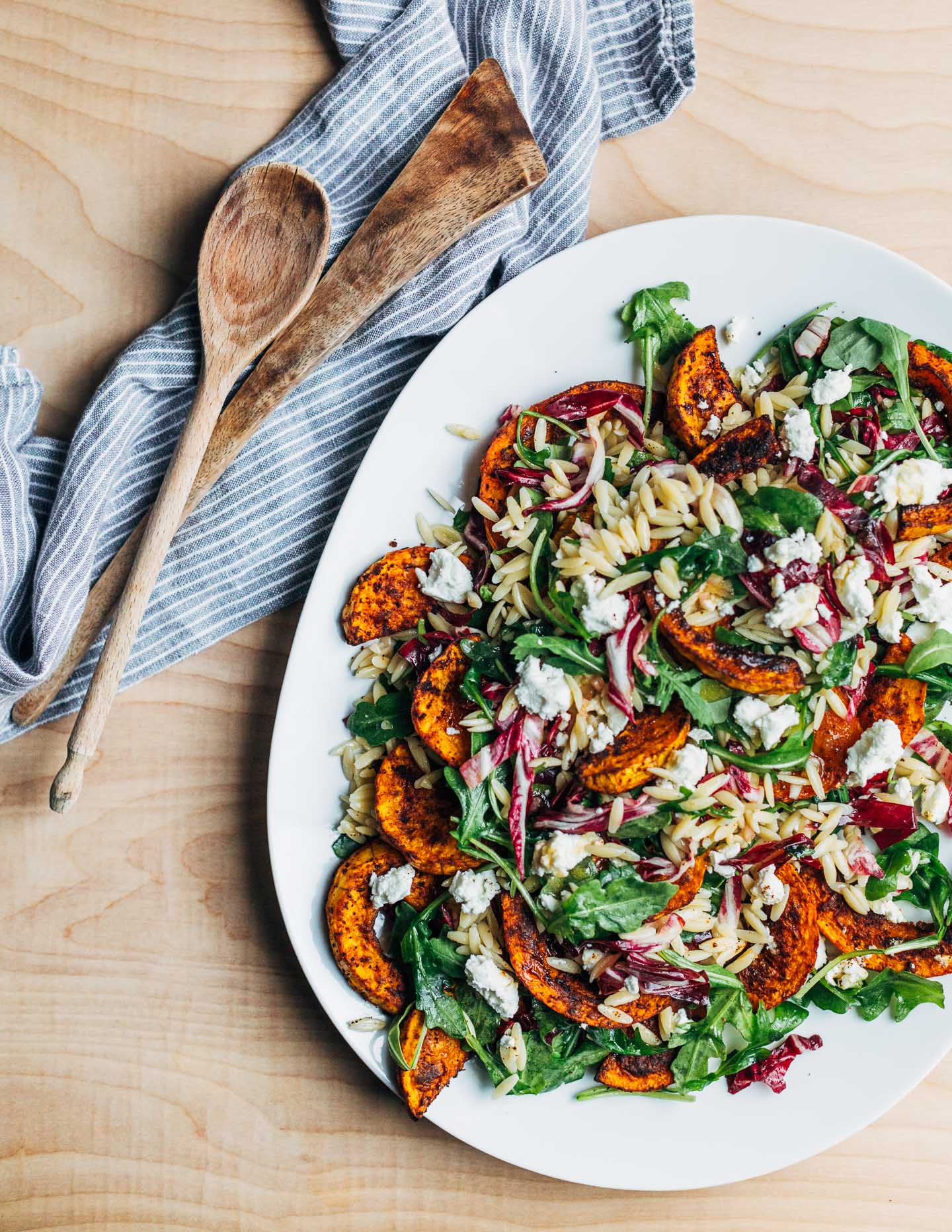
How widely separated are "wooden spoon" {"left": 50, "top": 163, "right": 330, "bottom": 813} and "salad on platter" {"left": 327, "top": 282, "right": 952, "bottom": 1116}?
35 cm

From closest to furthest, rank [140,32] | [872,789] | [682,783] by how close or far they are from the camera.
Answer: [682,783], [872,789], [140,32]

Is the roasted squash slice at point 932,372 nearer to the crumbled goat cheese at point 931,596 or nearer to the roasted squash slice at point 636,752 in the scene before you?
the crumbled goat cheese at point 931,596

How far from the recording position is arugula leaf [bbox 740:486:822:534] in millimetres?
1320

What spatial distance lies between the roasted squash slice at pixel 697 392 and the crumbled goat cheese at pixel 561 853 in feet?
2.21

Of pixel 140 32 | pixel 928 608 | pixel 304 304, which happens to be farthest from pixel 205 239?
pixel 928 608

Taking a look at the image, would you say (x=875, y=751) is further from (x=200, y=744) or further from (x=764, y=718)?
(x=200, y=744)

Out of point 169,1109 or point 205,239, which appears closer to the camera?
point 205,239

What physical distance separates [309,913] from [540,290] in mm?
1167

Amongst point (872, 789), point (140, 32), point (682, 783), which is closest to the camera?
point (682, 783)

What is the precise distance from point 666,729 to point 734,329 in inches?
28.5

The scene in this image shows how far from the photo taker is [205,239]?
147 cm

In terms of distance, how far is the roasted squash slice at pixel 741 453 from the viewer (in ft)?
4.50

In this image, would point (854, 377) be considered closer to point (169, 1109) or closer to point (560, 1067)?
point (560, 1067)

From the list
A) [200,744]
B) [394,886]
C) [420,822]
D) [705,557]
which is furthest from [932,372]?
[200,744]
